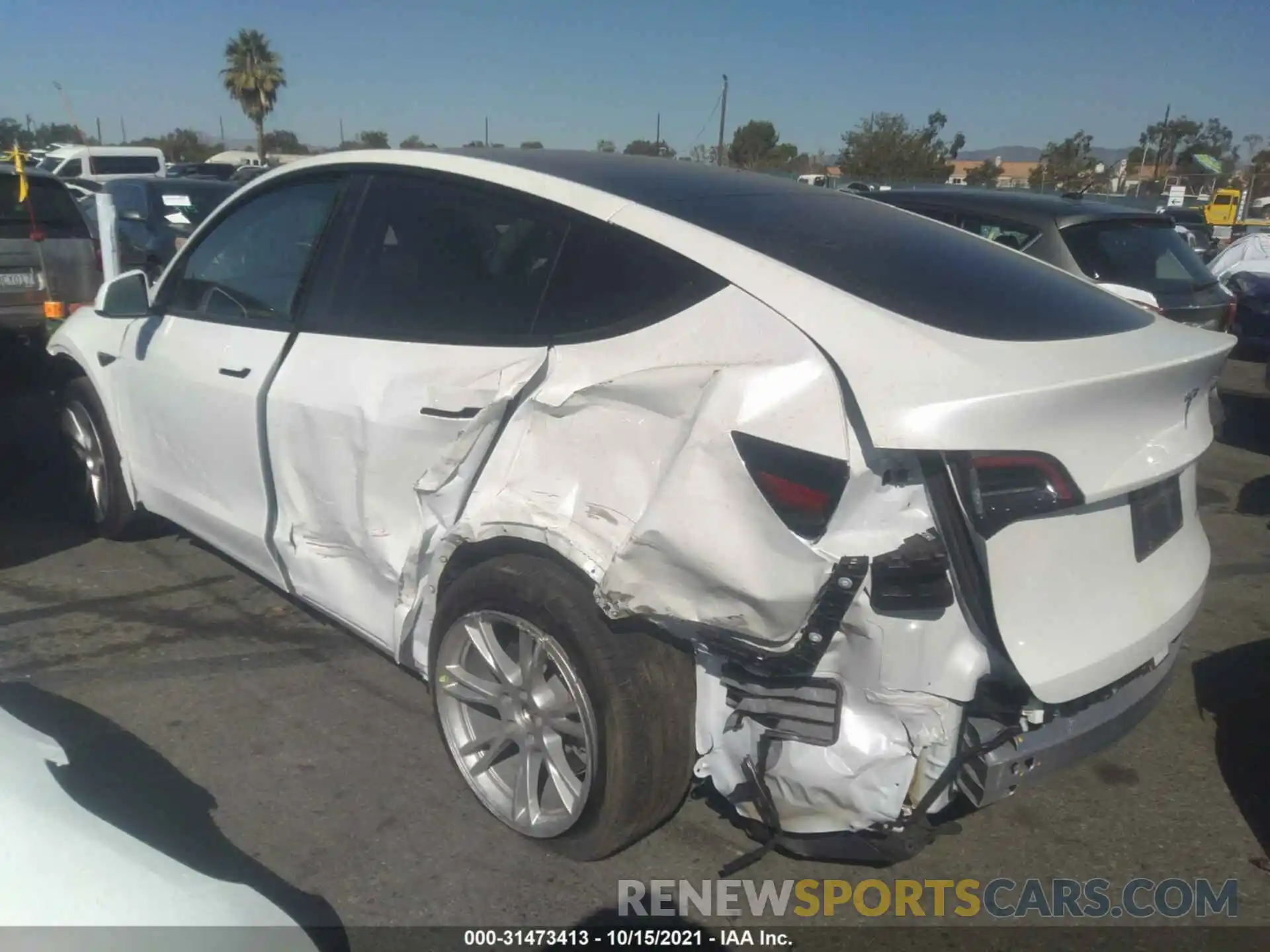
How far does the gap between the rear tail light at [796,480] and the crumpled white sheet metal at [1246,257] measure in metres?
10.6

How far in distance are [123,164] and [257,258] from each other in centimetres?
2251

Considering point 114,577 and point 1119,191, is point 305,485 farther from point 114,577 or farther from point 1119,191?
point 1119,191

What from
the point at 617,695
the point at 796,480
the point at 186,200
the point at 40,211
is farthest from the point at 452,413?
the point at 186,200

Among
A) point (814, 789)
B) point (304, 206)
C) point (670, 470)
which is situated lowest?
point (814, 789)

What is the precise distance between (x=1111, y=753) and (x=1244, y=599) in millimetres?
1857

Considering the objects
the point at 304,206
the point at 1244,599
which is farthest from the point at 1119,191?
the point at 304,206

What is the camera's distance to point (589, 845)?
268cm

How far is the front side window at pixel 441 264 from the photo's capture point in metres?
2.85

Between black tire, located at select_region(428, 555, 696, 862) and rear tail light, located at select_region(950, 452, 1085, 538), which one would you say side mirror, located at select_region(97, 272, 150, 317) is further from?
rear tail light, located at select_region(950, 452, 1085, 538)

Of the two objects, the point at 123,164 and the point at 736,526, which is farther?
the point at 123,164

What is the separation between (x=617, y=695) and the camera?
2.45 meters

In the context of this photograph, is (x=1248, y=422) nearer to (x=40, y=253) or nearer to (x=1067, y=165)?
(x=40, y=253)

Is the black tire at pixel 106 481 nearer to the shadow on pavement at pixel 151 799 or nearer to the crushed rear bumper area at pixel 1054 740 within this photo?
the shadow on pavement at pixel 151 799

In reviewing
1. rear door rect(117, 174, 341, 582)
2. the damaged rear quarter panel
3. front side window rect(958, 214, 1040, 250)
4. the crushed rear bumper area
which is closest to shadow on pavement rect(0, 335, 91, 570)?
rear door rect(117, 174, 341, 582)
